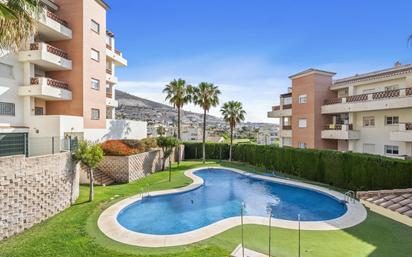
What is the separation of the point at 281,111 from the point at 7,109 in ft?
108

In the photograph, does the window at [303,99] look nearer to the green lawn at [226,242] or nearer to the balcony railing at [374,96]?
the balcony railing at [374,96]

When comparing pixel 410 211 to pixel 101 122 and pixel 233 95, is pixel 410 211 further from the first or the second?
pixel 233 95

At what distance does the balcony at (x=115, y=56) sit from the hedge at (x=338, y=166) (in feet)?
70.5

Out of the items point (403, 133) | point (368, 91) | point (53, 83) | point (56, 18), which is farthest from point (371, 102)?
point (56, 18)

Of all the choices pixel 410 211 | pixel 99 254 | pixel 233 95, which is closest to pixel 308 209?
pixel 410 211


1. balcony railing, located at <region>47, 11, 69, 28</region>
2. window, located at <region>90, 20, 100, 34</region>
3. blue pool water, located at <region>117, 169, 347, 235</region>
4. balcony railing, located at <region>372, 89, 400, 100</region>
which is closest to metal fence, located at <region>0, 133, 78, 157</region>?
blue pool water, located at <region>117, 169, 347, 235</region>

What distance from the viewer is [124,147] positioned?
24594mm

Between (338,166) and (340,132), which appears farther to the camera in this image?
(340,132)

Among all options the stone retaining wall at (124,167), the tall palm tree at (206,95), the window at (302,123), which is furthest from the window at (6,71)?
the window at (302,123)

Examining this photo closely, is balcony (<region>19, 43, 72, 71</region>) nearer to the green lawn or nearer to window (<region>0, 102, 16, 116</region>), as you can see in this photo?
window (<region>0, 102, 16, 116</region>)

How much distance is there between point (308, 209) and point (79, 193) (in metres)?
16.1

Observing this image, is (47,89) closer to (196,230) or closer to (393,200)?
(196,230)

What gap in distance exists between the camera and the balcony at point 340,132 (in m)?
28.8

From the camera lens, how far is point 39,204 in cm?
1305
